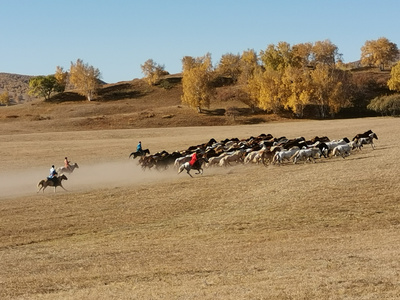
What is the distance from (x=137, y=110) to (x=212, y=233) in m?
87.7

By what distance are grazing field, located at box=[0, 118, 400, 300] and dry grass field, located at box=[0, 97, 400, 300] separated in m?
0.05

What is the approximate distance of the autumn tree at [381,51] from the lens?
144 metres

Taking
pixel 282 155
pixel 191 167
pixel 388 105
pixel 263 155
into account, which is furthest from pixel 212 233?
pixel 388 105

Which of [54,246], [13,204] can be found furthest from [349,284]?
[13,204]

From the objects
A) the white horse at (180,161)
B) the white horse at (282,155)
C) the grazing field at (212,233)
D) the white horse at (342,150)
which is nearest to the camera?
the grazing field at (212,233)

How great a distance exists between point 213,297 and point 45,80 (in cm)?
12101

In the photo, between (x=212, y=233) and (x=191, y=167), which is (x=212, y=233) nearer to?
(x=212, y=233)

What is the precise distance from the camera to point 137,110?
4094 inches

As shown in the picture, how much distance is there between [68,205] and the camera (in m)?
23.8

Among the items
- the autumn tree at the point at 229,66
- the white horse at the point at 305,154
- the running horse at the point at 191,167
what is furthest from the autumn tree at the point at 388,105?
the running horse at the point at 191,167

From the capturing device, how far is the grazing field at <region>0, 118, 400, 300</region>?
11781mm

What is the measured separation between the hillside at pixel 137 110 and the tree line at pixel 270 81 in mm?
2543

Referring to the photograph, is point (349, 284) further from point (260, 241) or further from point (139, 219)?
point (139, 219)

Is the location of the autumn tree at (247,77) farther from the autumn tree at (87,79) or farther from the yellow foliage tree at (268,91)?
the autumn tree at (87,79)
